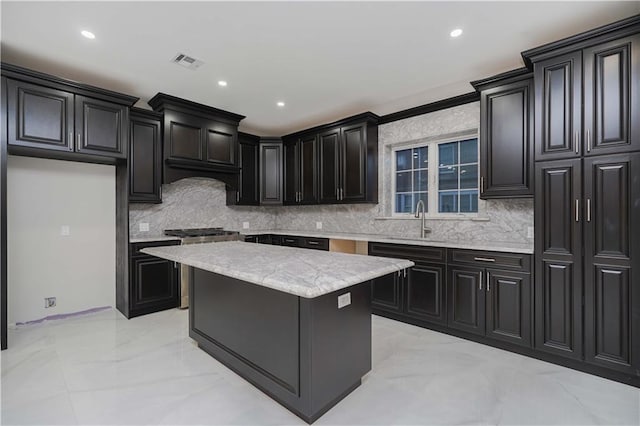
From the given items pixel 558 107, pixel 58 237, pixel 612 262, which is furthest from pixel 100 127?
pixel 612 262

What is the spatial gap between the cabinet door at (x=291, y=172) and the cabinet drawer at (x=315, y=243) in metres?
0.81

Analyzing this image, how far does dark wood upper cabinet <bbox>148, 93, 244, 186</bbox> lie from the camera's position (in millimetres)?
3895

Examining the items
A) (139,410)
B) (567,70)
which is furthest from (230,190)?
(567,70)

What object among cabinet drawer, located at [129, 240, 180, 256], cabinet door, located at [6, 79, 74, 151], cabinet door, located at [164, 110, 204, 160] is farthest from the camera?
cabinet door, located at [164, 110, 204, 160]

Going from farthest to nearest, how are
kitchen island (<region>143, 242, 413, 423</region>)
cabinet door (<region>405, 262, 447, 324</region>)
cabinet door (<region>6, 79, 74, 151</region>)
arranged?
1. cabinet door (<region>405, 262, 447, 324</region>)
2. cabinet door (<region>6, 79, 74, 151</region>)
3. kitchen island (<region>143, 242, 413, 423</region>)

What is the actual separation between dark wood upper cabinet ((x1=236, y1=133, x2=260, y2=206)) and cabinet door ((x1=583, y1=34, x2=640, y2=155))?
13.6 feet

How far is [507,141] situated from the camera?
115 inches

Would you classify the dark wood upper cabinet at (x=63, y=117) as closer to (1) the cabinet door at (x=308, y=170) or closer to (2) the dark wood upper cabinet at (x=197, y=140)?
(2) the dark wood upper cabinet at (x=197, y=140)

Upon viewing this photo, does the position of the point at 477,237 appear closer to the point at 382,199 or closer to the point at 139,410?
the point at 382,199

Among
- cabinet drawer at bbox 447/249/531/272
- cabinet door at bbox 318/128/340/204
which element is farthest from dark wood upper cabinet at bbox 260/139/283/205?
cabinet drawer at bbox 447/249/531/272

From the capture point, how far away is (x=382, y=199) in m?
4.29

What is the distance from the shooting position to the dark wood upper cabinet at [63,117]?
2.80 metres

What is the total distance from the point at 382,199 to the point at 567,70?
2.35 m

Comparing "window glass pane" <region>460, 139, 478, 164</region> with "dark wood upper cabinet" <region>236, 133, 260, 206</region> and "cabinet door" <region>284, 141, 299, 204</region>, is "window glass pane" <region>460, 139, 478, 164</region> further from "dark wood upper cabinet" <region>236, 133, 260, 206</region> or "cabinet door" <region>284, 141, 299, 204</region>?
"dark wood upper cabinet" <region>236, 133, 260, 206</region>
